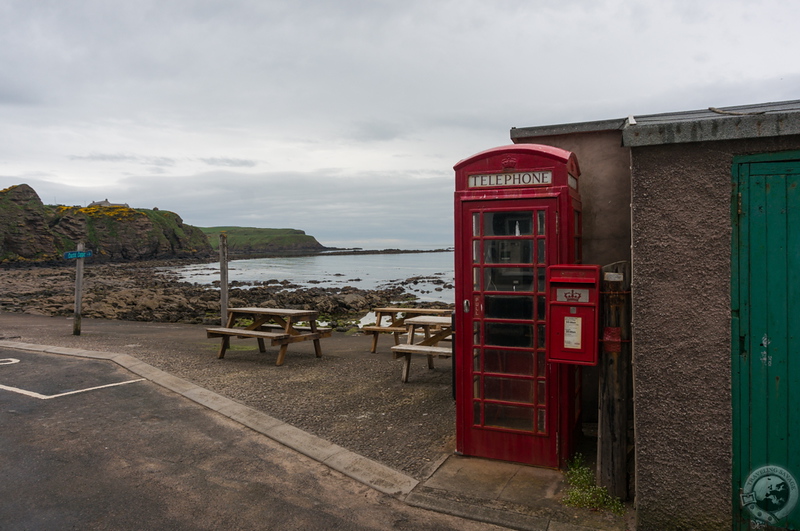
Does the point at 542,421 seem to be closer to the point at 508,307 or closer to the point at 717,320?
the point at 508,307

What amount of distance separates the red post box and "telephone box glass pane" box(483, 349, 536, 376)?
365 mm

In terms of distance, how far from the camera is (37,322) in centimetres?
1557

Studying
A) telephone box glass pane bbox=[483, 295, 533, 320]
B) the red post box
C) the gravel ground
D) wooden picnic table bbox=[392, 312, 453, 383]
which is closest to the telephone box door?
telephone box glass pane bbox=[483, 295, 533, 320]

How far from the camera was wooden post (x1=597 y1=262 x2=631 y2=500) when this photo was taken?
3969mm

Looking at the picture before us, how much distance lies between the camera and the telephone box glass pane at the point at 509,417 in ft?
15.0

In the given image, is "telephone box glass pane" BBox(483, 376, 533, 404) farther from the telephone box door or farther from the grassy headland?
the grassy headland

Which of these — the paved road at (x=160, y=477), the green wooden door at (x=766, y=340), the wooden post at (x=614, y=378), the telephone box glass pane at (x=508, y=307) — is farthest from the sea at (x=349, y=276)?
the green wooden door at (x=766, y=340)

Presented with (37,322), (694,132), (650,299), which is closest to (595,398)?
(650,299)

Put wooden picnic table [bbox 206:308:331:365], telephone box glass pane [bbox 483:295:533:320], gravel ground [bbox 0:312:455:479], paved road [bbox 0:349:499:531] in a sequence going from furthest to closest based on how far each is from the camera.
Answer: wooden picnic table [bbox 206:308:331:365], gravel ground [bbox 0:312:455:479], telephone box glass pane [bbox 483:295:533:320], paved road [bbox 0:349:499:531]

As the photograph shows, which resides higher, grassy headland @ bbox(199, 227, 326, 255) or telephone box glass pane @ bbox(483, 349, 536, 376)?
grassy headland @ bbox(199, 227, 326, 255)

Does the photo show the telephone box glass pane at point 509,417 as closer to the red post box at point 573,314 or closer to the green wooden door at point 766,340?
the red post box at point 573,314

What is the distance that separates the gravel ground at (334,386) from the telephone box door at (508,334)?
0.63 meters

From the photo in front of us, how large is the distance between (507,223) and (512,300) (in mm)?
670

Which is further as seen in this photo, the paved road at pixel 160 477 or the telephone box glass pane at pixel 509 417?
the telephone box glass pane at pixel 509 417
